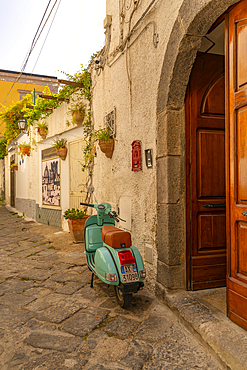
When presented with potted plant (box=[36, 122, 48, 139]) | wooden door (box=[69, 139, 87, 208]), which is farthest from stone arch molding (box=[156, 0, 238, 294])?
potted plant (box=[36, 122, 48, 139])

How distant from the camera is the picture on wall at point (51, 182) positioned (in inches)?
331

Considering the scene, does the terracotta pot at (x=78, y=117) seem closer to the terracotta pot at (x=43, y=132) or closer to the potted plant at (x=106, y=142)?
the potted plant at (x=106, y=142)

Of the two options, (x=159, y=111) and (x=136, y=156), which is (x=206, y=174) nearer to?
(x=159, y=111)

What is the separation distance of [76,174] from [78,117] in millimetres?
1520

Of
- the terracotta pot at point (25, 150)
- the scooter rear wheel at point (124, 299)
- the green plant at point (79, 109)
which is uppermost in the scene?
the green plant at point (79, 109)

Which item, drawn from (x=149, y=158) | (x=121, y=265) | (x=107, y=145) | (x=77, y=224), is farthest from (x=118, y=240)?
(x=77, y=224)

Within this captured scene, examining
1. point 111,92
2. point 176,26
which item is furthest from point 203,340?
point 111,92

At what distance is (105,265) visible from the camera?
2953mm

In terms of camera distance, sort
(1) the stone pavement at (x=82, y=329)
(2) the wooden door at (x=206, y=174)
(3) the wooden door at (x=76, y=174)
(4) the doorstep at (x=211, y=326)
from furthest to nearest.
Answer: (3) the wooden door at (x=76, y=174)
(2) the wooden door at (x=206, y=174)
(1) the stone pavement at (x=82, y=329)
(4) the doorstep at (x=211, y=326)

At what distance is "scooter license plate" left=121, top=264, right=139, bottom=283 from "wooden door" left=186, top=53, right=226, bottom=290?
2.25 feet

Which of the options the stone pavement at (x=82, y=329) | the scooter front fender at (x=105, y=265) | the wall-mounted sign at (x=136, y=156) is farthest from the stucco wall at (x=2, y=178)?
the scooter front fender at (x=105, y=265)

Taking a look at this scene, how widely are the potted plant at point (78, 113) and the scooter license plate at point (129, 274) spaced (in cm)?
467

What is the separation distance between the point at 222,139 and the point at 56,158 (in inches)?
240

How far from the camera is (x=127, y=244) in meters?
3.02
